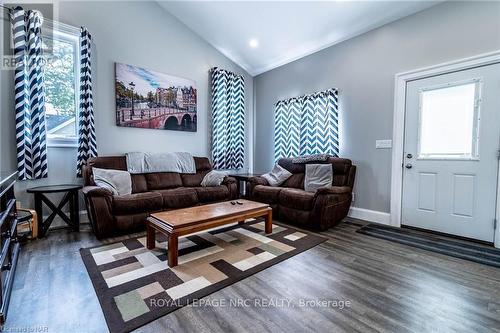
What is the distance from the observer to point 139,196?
293 centimetres

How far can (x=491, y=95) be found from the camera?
2.54 meters

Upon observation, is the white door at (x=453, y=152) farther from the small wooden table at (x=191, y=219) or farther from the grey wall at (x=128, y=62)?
the grey wall at (x=128, y=62)

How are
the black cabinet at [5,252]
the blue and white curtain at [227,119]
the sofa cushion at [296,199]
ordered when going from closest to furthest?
the black cabinet at [5,252], the sofa cushion at [296,199], the blue and white curtain at [227,119]

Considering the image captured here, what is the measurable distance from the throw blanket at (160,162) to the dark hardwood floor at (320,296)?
1412 millimetres

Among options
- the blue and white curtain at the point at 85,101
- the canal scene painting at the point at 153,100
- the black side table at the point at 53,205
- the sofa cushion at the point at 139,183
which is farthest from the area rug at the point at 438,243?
the blue and white curtain at the point at 85,101

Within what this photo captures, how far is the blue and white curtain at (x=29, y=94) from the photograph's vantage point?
2779mm

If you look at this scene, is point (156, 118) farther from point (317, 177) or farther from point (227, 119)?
point (317, 177)

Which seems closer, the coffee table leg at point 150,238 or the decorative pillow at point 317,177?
the coffee table leg at point 150,238

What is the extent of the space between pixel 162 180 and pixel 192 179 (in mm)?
493

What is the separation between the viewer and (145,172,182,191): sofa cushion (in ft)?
11.7

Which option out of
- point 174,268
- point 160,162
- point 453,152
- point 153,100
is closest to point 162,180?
point 160,162

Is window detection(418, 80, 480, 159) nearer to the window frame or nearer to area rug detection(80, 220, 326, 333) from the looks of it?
the window frame

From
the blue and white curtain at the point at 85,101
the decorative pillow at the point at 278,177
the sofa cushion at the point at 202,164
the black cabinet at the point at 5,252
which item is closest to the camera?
the black cabinet at the point at 5,252

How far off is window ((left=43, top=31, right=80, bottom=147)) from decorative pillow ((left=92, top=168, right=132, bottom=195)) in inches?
26.1
